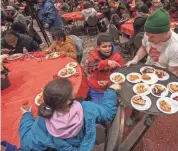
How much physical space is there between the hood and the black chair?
6558 mm

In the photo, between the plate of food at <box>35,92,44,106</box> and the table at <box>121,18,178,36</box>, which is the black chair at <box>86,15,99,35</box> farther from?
the plate of food at <box>35,92,44,106</box>

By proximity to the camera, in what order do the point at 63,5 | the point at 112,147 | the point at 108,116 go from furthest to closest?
the point at 63,5 < the point at 108,116 < the point at 112,147

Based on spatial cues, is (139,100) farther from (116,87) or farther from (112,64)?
(112,64)

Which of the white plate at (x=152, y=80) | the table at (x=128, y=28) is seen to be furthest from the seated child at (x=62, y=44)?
the table at (x=128, y=28)

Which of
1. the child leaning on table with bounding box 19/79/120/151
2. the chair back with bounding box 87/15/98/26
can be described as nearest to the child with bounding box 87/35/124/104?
the child leaning on table with bounding box 19/79/120/151

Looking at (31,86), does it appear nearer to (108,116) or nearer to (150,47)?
(108,116)

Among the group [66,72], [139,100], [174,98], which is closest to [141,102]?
[139,100]

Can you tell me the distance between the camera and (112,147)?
57.4 inches

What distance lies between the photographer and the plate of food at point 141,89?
82.7 inches

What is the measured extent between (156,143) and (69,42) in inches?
87.1

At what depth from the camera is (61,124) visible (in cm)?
148

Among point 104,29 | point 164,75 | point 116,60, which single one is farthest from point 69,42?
A: point 104,29

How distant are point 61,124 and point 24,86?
148cm

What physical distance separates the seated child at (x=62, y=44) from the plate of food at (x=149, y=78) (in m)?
1.56
